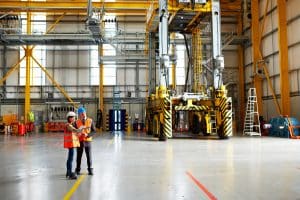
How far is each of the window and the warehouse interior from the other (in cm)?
9

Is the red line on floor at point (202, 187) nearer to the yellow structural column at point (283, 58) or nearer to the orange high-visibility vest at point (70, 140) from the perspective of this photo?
the orange high-visibility vest at point (70, 140)

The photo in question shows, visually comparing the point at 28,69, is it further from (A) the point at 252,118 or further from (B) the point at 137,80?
(A) the point at 252,118

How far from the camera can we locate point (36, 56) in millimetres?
30859

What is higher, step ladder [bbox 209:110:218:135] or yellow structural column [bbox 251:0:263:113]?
yellow structural column [bbox 251:0:263:113]

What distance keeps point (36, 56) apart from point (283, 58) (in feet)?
66.5

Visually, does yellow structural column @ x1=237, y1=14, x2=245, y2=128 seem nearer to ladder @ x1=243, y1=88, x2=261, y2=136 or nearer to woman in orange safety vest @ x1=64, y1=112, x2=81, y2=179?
ladder @ x1=243, y1=88, x2=261, y2=136

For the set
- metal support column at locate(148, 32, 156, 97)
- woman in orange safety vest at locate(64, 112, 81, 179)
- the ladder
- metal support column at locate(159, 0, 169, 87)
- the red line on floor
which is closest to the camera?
the red line on floor

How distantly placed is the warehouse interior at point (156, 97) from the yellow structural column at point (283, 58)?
2.4 inches

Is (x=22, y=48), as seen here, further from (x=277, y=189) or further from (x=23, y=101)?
(x=277, y=189)

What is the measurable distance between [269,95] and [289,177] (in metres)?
18.3

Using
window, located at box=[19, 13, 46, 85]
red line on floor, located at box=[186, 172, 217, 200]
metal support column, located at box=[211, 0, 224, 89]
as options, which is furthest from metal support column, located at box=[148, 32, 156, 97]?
red line on floor, located at box=[186, 172, 217, 200]

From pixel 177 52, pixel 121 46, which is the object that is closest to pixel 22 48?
pixel 121 46

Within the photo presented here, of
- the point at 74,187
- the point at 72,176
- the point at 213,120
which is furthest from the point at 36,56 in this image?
the point at 74,187

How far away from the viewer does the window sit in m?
30.6
